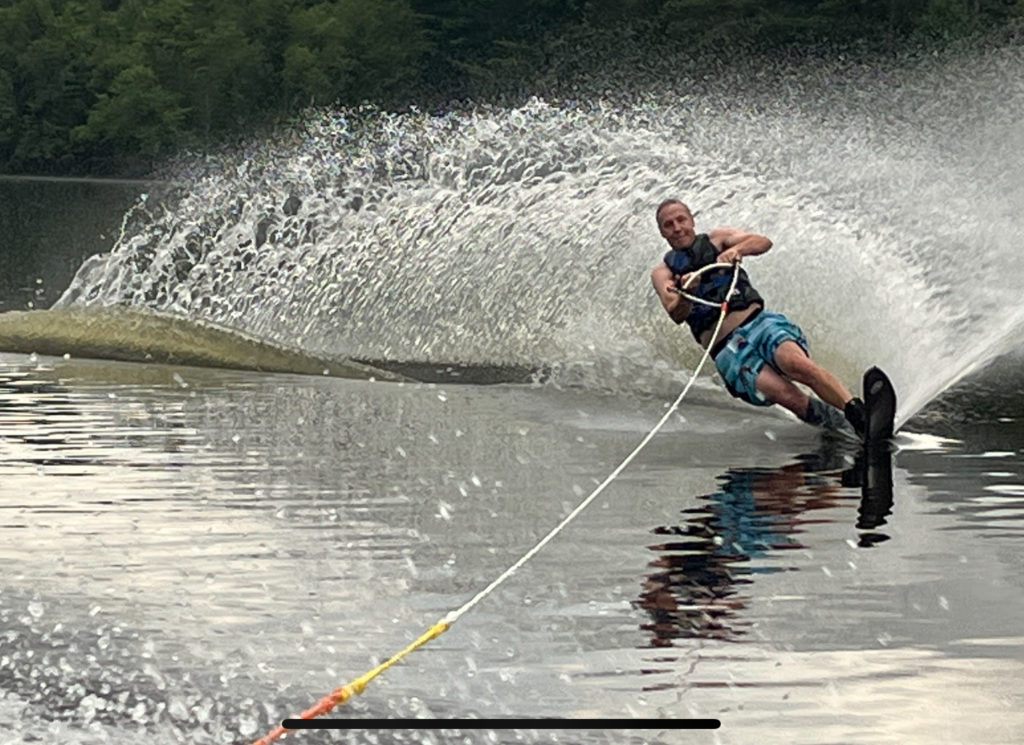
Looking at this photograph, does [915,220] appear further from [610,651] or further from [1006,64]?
[1006,64]

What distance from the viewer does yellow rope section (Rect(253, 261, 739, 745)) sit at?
5.58 meters

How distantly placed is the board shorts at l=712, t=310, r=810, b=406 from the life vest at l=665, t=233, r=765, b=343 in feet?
0.40

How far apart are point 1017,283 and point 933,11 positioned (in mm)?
50488

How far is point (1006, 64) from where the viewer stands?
2373 inches

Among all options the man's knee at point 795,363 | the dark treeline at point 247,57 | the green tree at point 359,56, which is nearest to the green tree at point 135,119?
the dark treeline at point 247,57

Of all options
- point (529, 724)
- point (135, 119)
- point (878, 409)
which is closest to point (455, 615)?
point (529, 724)

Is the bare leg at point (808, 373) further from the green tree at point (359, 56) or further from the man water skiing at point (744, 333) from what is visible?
the green tree at point (359, 56)

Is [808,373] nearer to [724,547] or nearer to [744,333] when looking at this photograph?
[744,333]

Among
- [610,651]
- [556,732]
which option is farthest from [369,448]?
[556,732]

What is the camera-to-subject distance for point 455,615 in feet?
21.9

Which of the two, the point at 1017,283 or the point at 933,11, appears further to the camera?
the point at 933,11

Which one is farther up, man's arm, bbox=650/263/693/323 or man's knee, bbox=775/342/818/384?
man's arm, bbox=650/263/693/323

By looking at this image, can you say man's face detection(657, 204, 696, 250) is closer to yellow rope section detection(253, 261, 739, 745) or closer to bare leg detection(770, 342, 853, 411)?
yellow rope section detection(253, 261, 739, 745)

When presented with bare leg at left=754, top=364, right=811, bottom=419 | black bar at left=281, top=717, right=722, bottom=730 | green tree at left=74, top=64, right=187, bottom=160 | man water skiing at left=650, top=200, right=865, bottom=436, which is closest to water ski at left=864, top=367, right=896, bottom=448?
man water skiing at left=650, top=200, right=865, bottom=436
